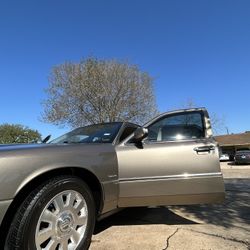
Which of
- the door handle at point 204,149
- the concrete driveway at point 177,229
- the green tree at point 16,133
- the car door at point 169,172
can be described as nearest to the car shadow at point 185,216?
the concrete driveway at point 177,229

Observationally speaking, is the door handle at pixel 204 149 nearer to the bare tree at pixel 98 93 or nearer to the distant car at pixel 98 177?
the distant car at pixel 98 177

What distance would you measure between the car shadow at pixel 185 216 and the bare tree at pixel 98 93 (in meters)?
22.1

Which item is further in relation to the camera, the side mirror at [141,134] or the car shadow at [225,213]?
the car shadow at [225,213]

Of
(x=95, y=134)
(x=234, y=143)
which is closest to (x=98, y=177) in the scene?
(x=95, y=134)

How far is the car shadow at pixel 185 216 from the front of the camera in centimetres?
479

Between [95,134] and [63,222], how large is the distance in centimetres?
164

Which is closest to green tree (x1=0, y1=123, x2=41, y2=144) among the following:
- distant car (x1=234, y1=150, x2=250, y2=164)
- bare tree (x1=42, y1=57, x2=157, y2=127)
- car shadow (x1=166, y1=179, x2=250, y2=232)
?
bare tree (x1=42, y1=57, x2=157, y2=127)

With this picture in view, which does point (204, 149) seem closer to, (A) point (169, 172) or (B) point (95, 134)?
(A) point (169, 172)

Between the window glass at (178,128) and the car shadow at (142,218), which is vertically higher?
the window glass at (178,128)

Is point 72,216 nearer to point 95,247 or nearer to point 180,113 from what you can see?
point 95,247

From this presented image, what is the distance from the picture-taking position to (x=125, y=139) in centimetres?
427


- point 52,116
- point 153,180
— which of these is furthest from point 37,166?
point 52,116

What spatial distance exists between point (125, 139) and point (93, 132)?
73 centimetres

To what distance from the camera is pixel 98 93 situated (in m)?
27.9
